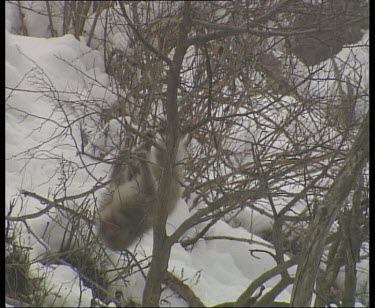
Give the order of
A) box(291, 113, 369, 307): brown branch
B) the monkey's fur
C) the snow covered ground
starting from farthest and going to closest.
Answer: the snow covered ground, the monkey's fur, box(291, 113, 369, 307): brown branch

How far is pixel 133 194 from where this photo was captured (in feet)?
5.48

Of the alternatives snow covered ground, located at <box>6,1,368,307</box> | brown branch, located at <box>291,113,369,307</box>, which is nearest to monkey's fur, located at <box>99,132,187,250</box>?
snow covered ground, located at <box>6,1,368,307</box>

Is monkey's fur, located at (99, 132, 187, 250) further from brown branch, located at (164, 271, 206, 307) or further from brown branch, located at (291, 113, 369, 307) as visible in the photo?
brown branch, located at (291, 113, 369, 307)

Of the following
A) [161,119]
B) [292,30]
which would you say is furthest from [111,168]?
[292,30]

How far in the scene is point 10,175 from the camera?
1.70 m

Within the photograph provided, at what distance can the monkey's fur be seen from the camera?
5.26ft

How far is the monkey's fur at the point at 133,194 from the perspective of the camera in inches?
63.1

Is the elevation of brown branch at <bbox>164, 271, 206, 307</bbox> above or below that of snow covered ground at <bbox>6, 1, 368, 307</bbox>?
below

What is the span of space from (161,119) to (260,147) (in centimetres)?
28

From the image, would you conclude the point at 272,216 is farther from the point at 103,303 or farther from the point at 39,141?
the point at 39,141

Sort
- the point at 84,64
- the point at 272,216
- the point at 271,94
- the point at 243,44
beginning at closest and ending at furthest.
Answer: the point at 243,44 < the point at 271,94 < the point at 84,64 < the point at 272,216

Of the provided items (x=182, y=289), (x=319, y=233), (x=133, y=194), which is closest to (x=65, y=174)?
(x=133, y=194)

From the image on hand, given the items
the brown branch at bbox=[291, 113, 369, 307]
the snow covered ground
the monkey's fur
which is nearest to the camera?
the brown branch at bbox=[291, 113, 369, 307]


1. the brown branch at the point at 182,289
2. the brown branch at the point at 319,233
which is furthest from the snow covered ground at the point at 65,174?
the brown branch at the point at 319,233
